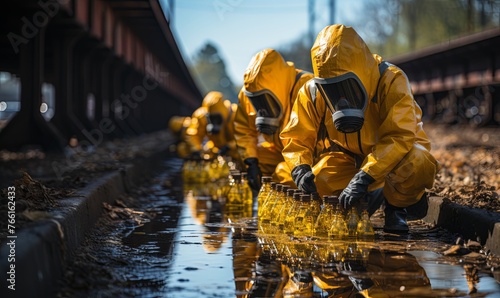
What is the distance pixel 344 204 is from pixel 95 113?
18.0m

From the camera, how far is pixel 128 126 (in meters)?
29.7

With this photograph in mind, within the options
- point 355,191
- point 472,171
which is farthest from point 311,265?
point 472,171

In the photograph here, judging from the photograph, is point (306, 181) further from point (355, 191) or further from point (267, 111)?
point (267, 111)

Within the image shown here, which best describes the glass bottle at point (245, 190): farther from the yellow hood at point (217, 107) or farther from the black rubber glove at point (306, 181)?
the yellow hood at point (217, 107)

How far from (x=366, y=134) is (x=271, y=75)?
1.92m

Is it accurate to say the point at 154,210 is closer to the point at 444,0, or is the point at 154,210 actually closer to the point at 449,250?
the point at 449,250

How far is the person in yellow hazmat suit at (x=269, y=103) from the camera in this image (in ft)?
28.9

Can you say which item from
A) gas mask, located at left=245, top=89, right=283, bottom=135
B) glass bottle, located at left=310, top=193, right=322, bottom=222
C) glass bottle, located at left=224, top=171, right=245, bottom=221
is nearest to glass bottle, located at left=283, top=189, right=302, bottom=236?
glass bottle, located at left=310, top=193, right=322, bottom=222

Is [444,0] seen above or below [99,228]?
above

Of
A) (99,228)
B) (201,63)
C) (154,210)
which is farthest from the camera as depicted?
(201,63)

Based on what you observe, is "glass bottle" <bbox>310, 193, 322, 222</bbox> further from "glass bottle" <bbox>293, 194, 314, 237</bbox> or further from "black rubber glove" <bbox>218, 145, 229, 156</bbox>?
"black rubber glove" <bbox>218, 145, 229, 156</bbox>

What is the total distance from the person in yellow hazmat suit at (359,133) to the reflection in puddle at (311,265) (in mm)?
364

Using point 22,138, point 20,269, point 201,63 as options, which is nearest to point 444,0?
point 22,138
